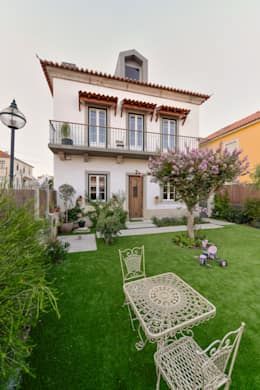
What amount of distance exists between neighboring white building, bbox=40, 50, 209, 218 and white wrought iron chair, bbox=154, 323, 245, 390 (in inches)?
236

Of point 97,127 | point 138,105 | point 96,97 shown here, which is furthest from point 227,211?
point 96,97

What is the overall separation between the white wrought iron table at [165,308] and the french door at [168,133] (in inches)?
338

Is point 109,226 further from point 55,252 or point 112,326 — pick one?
point 112,326

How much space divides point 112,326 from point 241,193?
1047 cm

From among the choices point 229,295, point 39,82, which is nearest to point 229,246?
point 229,295

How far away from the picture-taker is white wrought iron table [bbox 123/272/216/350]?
144 cm

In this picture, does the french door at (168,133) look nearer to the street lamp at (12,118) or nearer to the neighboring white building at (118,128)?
the neighboring white building at (118,128)

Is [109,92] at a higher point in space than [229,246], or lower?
higher

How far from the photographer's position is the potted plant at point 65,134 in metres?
7.39

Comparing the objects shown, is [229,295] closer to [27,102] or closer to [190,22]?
[190,22]

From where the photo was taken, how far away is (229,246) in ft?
17.1

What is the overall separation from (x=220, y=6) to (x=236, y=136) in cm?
818

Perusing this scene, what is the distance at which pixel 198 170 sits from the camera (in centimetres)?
453

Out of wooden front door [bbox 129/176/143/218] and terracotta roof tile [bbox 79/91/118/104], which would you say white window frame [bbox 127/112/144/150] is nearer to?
terracotta roof tile [bbox 79/91/118/104]
